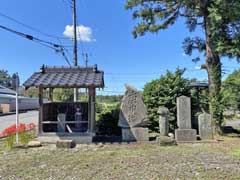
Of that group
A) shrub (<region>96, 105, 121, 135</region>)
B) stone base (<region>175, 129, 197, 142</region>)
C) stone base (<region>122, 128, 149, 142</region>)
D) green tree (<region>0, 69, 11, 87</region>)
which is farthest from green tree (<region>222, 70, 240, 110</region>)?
green tree (<region>0, 69, 11, 87</region>)

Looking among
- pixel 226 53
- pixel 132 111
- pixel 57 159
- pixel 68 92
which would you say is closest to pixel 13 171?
pixel 57 159

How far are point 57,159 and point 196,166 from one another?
3486mm

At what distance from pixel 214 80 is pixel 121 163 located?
7.15 m

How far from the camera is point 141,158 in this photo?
7340 millimetres

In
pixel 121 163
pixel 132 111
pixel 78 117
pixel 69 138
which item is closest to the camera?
pixel 121 163

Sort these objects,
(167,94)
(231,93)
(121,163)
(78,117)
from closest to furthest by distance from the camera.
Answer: (121,163) → (231,93) → (78,117) → (167,94)

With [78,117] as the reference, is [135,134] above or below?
below

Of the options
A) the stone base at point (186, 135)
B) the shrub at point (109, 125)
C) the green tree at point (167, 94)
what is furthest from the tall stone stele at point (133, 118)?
the shrub at point (109, 125)

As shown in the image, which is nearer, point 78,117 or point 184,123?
point 184,123

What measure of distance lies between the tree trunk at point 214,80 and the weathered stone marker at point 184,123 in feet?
4.77

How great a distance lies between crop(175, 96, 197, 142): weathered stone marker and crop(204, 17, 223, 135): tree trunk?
145 cm

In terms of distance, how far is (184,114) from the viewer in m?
11.1

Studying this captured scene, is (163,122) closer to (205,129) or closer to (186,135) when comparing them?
(186,135)

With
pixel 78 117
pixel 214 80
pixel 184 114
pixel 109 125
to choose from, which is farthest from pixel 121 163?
pixel 214 80
